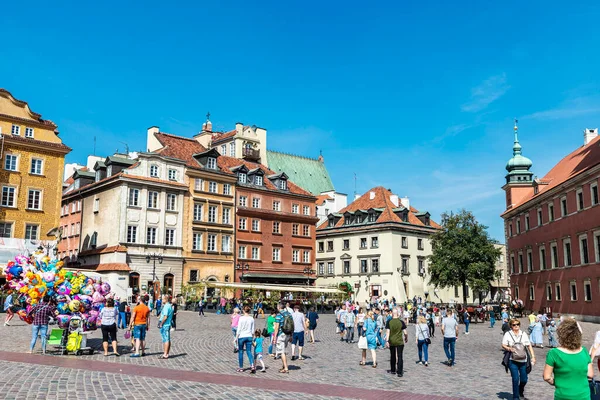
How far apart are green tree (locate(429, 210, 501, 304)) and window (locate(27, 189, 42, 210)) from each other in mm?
32923

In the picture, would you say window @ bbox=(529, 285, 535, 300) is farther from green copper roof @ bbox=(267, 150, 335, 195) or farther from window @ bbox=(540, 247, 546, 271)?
green copper roof @ bbox=(267, 150, 335, 195)

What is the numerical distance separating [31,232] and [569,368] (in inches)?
1756

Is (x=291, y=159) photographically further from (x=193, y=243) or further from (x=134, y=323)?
(x=134, y=323)

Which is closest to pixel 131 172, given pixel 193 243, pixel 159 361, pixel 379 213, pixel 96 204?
pixel 96 204

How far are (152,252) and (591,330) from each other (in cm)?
3448

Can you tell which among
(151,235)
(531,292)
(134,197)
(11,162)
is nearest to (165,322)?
(11,162)

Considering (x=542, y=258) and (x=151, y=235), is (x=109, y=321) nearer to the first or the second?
(x=151, y=235)

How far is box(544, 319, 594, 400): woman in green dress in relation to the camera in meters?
6.38

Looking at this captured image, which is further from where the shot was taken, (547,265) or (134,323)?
(547,265)

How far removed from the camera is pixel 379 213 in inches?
2761

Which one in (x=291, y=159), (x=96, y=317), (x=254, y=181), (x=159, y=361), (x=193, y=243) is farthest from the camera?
(x=291, y=159)

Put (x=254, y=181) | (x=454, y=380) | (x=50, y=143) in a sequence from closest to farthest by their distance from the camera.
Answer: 1. (x=454, y=380)
2. (x=50, y=143)
3. (x=254, y=181)

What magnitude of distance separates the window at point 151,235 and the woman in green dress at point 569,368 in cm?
4720

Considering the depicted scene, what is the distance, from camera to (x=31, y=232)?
44.3 meters
